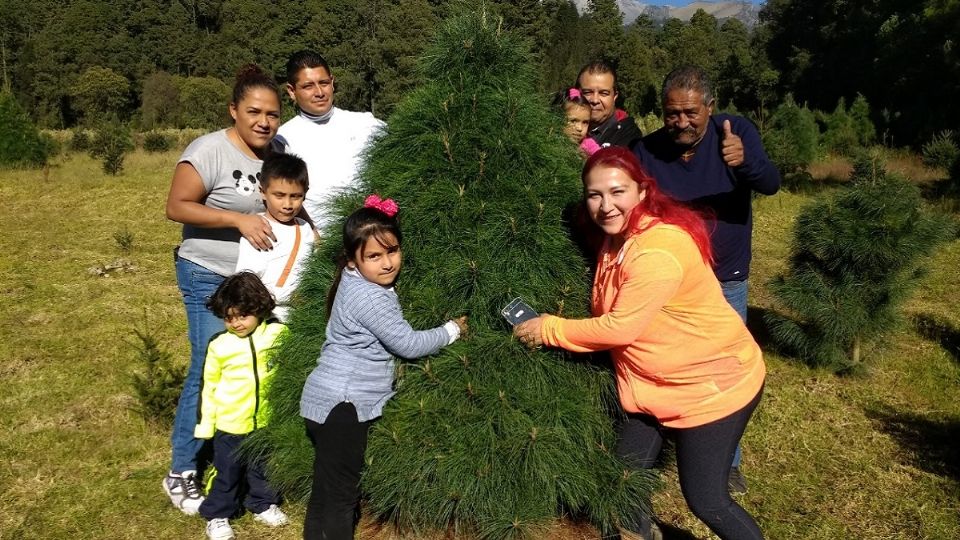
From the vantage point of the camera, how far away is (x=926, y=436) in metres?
4.40

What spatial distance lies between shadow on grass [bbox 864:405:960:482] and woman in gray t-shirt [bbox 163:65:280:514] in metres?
4.32

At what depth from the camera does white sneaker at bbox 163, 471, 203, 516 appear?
10.7 feet

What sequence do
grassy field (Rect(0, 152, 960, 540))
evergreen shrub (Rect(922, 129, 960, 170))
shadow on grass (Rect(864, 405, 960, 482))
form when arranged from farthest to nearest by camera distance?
1. evergreen shrub (Rect(922, 129, 960, 170))
2. shadow on grass (Rect(864, 405, 960, 482))
3. grassy field (Rect(0, 152, 960, 540))

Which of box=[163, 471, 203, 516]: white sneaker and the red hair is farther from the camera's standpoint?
box=[163, 471, 203, 516]: white sneaker

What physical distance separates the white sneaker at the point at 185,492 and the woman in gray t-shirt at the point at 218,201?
0.32 m

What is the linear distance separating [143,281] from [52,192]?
720 cm

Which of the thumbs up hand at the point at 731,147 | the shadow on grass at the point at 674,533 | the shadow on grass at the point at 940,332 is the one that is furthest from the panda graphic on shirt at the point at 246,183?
the shadow on grass at the point at 940,332

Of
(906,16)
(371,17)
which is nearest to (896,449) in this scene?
(906,16)

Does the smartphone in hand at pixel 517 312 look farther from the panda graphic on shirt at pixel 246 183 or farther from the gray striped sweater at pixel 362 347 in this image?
the panda graphic on shirt at pixel 246 183

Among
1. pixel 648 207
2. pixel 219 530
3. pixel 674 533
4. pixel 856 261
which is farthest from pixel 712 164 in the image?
pixel 856 261

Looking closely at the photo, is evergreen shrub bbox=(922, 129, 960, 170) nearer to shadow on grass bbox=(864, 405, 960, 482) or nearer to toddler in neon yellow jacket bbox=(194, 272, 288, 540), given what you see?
shadow on grass bbox=(864, 405, 960, 482)

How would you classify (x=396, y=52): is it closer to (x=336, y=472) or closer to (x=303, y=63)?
(x=303, y=63)

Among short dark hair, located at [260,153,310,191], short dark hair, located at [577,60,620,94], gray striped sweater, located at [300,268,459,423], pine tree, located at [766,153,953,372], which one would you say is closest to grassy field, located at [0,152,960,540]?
pine tree, located at [766,153,953,372]

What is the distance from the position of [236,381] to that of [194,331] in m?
0.43
